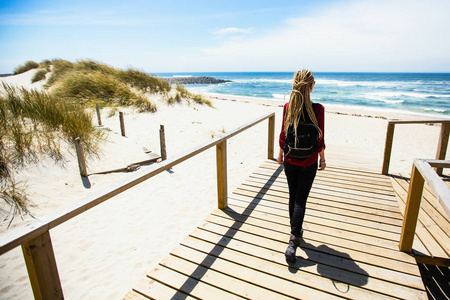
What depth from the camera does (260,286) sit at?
7.25 ft

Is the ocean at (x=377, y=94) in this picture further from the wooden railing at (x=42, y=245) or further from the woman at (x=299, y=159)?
the wooden railing at (x=42, y=245)

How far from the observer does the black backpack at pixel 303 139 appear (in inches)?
88.1

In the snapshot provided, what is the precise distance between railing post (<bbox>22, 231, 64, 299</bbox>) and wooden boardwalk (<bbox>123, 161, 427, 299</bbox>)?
775mm

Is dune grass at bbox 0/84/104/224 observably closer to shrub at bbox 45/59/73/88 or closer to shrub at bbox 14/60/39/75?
shrub at bbox 45/59/73/88

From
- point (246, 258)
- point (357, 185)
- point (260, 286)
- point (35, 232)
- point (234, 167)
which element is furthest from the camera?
point (234, 167)

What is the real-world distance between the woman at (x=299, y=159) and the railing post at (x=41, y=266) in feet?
6.10

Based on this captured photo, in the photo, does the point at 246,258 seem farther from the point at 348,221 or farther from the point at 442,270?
the point at 442,270

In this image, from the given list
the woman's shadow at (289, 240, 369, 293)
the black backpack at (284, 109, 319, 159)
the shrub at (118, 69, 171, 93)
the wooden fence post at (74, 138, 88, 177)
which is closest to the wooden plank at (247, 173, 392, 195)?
the woman's shadow at (289, 240, 369, 293)

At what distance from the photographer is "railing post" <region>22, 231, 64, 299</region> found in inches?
55.4

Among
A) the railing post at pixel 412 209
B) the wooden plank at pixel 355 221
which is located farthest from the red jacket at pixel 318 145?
the wooden plank at pixel 355 221

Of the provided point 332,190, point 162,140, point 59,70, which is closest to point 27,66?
point 59,70

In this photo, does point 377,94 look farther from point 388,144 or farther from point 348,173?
point 348,173

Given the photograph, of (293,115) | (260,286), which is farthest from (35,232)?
(293,115)

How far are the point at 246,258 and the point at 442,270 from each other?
2.76m
